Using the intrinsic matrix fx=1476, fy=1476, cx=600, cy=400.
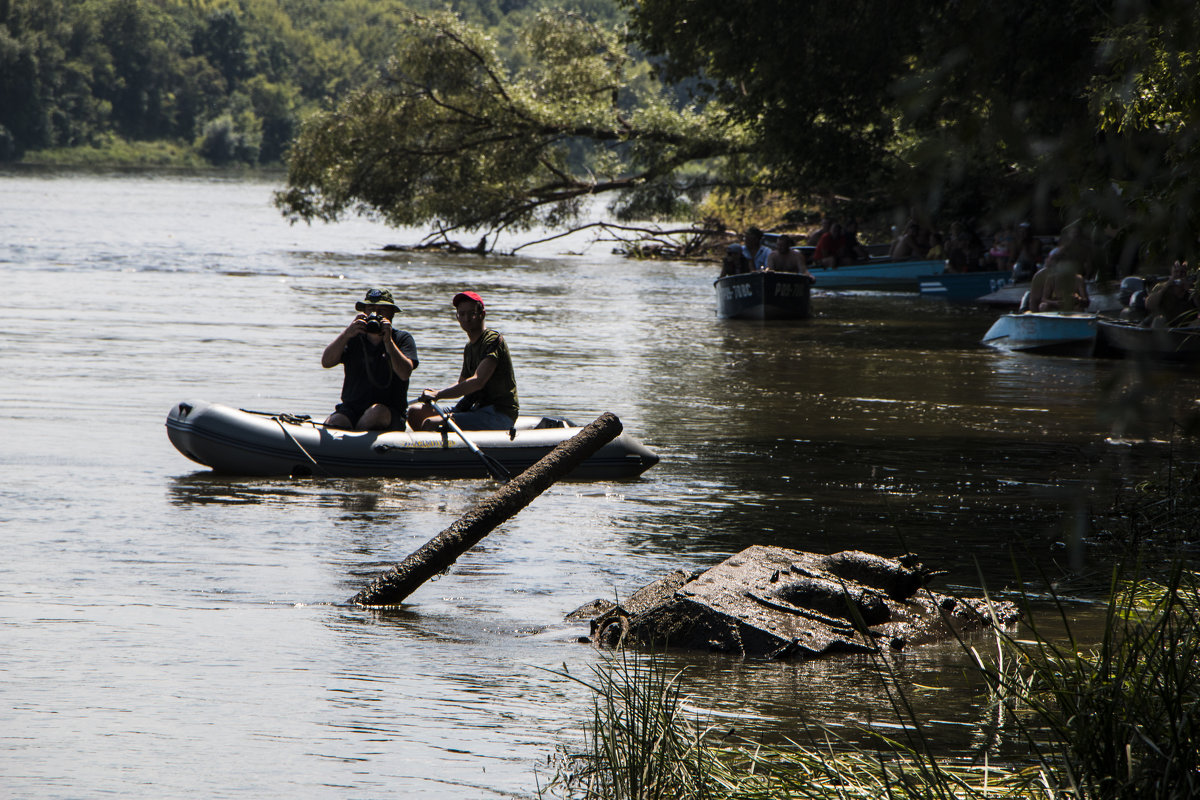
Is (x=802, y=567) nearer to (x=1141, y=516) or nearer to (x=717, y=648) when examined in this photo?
(x=717, y=648)

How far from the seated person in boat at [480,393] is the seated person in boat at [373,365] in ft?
0.68

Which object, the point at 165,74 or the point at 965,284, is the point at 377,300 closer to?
the point at 965,284

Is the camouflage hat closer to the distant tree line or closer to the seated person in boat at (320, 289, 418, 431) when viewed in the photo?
the seated person in boat at (320, 289, 418, 431)

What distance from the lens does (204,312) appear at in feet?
74.0

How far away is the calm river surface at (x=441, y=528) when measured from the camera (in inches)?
186

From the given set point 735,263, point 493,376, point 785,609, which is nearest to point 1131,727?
point 785,609

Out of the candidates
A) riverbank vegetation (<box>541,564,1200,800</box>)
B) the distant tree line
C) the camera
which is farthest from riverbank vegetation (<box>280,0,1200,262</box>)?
the distant tree line

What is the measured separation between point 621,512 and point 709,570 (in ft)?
9.95

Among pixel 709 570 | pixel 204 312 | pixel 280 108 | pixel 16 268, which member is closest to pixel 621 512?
pixel 709 570

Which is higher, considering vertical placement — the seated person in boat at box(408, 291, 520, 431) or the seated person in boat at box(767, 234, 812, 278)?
the seated person in boat at box(767, 234, 812, 278)

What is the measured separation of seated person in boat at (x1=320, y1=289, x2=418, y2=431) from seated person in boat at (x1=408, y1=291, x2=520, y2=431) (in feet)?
0.68

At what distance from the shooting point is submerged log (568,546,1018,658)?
226 inches

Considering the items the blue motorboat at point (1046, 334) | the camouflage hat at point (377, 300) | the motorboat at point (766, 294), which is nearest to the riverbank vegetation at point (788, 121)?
the motorboat at point (766, 294)

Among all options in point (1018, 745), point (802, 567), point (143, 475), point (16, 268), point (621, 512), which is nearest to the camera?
point (1018, 745)
